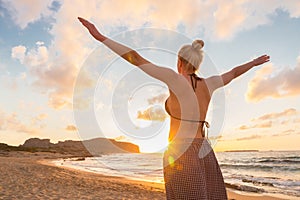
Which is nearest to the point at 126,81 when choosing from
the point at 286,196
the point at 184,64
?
the point at 184,64

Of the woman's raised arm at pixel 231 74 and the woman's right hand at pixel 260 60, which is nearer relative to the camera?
the woman's raised arm at pixel 231 74

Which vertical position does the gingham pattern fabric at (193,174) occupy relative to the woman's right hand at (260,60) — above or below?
below

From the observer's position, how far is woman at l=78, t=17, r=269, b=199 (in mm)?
2324

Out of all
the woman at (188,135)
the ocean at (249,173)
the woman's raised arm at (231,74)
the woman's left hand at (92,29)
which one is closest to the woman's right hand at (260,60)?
the woman's raised arm at (231,74)

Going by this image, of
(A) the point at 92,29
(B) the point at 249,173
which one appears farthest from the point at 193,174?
(B) the point at 249,173

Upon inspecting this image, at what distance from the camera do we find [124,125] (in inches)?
128

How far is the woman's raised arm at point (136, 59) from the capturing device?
214 cm

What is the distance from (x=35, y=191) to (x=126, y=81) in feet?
32.0

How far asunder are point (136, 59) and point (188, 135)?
718mm

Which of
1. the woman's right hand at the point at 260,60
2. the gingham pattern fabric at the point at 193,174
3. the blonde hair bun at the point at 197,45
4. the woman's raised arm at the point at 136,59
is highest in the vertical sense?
the woman's right hand at the point at 260,60

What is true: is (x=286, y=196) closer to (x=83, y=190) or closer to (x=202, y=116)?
(x=83, y=190)

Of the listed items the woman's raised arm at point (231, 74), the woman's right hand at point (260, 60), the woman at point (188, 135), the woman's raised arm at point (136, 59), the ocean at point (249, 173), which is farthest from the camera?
the ocean at point (249, 173)

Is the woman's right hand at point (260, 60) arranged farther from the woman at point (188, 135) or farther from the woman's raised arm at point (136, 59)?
the woman's raised arm at point (136, 59)

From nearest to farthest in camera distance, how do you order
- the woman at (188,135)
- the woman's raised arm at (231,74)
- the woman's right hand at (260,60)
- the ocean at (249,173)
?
1. the woman at (188,135)
2. the woman's raised arm at (231,74)
3. the woman's right hand at (260,60)
4. the ocean at (249,173)
